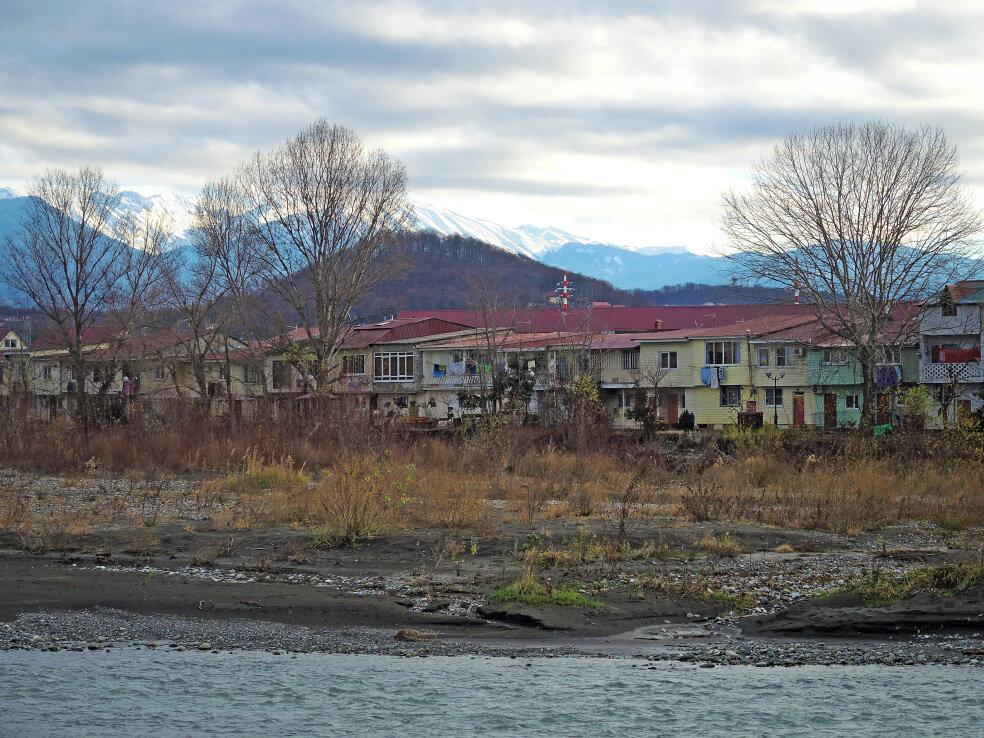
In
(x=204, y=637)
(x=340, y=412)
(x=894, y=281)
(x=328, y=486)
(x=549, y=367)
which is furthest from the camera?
(x=549, y=367)

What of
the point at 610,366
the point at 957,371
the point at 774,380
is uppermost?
the point at 610,366

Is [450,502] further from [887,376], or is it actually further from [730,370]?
[730,370]

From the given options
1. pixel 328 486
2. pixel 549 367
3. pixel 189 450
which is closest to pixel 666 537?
pixel 328 486

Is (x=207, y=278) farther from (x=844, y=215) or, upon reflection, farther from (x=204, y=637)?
(x=204, y=637)

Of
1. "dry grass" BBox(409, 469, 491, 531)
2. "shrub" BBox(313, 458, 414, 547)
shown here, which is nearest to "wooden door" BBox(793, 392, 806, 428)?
"dry grass" BBox(409, 469, 491, 531)

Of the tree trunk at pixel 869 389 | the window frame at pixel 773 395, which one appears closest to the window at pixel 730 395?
the window frame at pixel 773 395

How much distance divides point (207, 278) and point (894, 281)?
121 ft

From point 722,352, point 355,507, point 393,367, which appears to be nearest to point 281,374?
point 393,367

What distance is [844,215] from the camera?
1907 inches

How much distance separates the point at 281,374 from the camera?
64.8 meters

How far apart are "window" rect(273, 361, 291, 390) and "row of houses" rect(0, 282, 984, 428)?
0.63 ft

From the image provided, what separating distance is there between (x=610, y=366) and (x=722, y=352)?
7.20 meters

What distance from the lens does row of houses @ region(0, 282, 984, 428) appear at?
57.8 m

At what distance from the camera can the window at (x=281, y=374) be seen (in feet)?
203
